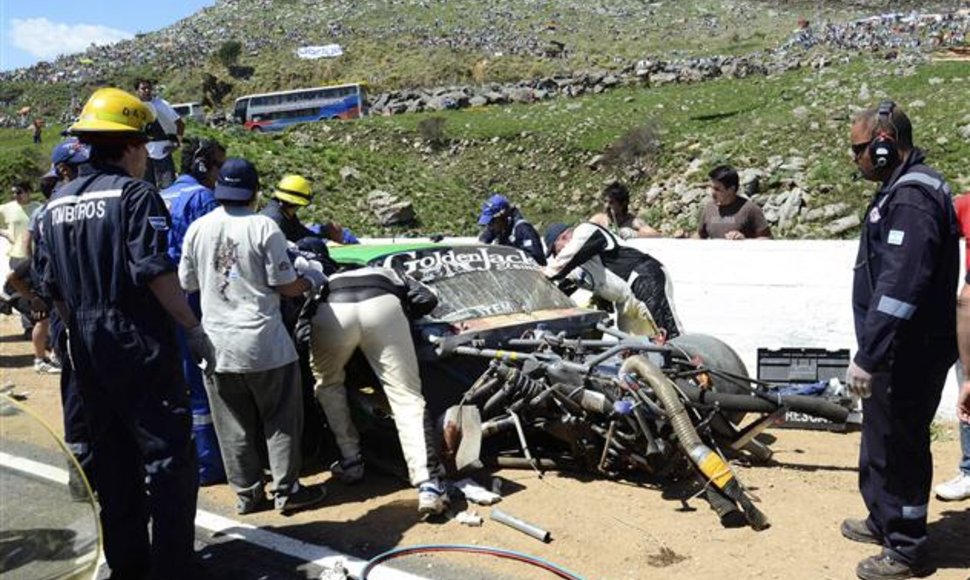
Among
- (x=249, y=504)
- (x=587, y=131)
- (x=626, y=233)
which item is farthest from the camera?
(x=587, y=131)

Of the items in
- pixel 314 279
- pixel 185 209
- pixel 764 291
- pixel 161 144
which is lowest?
pixel 764 291

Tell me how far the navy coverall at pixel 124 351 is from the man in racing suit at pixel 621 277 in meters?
3.56

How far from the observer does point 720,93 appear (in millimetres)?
32500

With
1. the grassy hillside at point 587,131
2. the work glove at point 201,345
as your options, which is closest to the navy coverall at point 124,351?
the work glove at point 201,345

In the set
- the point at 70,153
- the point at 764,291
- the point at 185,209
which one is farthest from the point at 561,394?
the point at 70,153

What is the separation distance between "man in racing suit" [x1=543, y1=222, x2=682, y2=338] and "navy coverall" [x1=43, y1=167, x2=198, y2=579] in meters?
3.56

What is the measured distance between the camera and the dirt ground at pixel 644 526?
4.59 m

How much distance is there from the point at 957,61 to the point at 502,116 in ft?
50.8

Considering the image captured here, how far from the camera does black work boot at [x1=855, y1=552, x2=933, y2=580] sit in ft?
14.2

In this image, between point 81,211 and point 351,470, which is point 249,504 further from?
point 81,211

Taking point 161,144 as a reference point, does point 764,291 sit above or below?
below

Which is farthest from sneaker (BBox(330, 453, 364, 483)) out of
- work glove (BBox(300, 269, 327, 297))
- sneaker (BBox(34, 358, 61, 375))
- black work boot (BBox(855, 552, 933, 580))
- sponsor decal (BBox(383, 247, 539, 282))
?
sneaker (BBox(34, 358, 61, 375))

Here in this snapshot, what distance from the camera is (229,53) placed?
70688 mm

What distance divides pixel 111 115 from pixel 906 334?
372 cm
